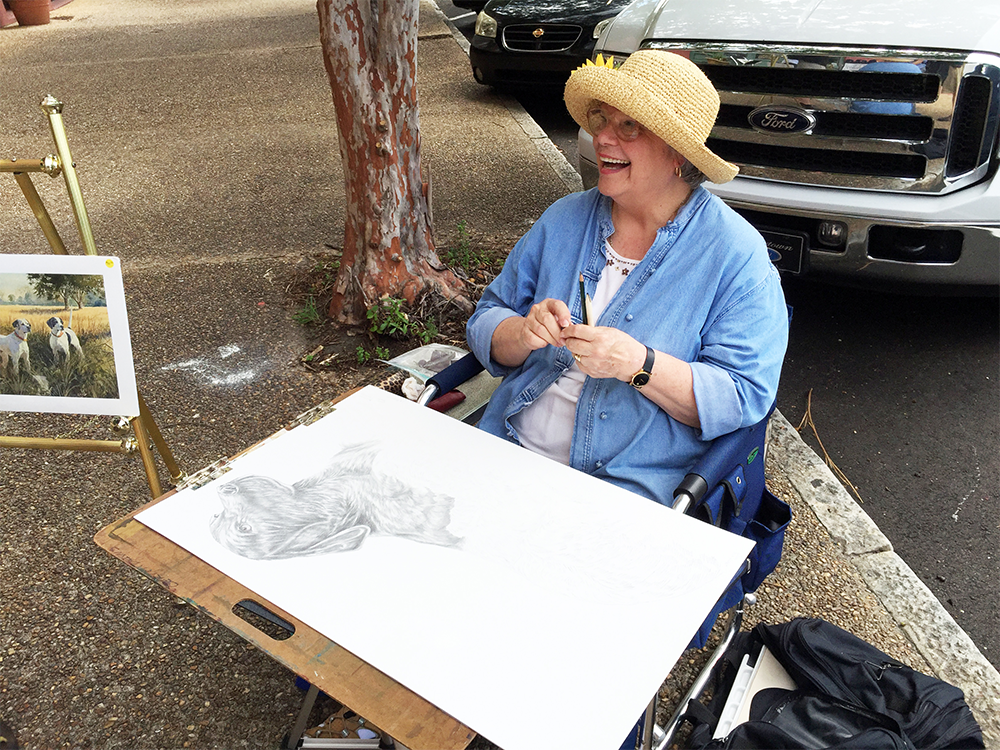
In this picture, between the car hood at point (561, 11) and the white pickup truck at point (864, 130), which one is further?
the car hood at point (561, 11)

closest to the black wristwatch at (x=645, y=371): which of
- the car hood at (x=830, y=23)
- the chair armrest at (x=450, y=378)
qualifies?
the chair armrest at (x=450, y=378)

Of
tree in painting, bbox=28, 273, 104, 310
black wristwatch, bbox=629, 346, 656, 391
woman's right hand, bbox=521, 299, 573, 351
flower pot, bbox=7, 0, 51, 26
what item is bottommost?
flower pot, bbox=7, 0, 51, 26

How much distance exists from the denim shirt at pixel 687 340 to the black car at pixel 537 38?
5130 mm

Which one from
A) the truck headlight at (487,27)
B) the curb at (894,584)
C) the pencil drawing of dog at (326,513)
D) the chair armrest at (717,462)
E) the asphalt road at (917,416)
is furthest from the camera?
the truck headlight at (487,27)

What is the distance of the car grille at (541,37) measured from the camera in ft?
22.1

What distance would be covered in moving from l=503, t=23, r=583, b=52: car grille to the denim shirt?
17.3ft

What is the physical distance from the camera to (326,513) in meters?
1.63

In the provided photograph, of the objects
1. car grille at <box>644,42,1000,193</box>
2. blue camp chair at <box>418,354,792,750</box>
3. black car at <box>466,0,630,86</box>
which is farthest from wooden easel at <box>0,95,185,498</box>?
black car at <box>466,0,630,86</box>

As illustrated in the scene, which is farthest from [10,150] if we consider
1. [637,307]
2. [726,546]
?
[726,546]

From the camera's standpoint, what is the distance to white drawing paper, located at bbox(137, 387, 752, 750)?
4.13 feet

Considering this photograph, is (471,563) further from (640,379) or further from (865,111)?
(865,111)

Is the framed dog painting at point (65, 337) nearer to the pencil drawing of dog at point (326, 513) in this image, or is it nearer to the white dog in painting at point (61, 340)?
the white dog in painting at point (61, 340)

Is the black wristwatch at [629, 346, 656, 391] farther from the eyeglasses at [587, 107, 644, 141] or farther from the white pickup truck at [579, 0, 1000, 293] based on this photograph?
the white pickup truck at [579, 0, 1000, 293]

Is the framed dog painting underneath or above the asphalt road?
above
